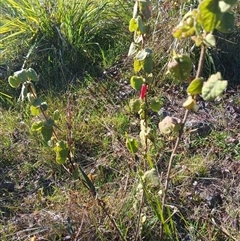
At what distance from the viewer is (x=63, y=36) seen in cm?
357

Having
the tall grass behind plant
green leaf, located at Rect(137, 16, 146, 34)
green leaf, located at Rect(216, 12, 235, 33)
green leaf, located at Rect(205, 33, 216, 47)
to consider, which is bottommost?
the tall grass behind plant

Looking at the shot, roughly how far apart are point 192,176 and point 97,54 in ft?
4.54

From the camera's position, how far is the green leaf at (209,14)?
1.11m

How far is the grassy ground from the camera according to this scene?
86.7 inches

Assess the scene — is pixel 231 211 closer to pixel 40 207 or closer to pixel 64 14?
pixel 40 207

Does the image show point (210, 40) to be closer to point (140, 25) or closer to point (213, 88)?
point (213, 88)

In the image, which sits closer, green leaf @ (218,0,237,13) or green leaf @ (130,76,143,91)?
green leaf @ (218,0,237,13)

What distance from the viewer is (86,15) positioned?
12.0 feet

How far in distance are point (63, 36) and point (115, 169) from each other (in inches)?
53.8

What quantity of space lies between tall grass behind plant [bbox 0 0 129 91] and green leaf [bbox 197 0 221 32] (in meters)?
2.24

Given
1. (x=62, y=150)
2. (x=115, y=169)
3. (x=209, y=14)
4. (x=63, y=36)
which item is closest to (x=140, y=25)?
(x=209, y=14)

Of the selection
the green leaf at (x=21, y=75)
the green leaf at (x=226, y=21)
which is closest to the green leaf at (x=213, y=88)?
the green leaf at (x=226, y=21)

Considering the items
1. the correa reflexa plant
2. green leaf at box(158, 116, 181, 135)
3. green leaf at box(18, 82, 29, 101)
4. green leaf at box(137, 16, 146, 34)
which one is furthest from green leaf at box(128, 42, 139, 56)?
green leaf at box(18, 82, 29, 101)

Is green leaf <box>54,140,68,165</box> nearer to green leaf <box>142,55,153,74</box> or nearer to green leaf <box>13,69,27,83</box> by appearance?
green leaf <box>13,69,27,83</box>
